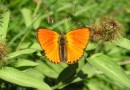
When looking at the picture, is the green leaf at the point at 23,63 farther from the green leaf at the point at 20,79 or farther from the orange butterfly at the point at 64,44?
the orange butterfly at the point at 64,44

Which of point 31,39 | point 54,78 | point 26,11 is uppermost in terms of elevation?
point 26,11

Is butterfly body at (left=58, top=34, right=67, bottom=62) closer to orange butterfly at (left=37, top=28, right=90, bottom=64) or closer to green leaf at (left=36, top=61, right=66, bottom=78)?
orange butterfly at (left=37, top=28, right=90, bottom=64)

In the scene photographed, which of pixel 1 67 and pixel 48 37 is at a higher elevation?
pixel 48 37

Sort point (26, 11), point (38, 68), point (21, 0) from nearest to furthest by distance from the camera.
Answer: point (38, 68), point (26, 11), point (21, 0)

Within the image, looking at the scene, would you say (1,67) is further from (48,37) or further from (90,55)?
(90,55)

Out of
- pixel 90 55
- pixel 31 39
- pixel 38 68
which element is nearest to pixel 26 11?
Answer: pixel 31 39

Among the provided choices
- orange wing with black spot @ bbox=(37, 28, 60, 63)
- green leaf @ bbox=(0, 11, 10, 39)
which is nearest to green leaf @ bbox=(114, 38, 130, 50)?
orange wing with black spot @ bbox=(37, 28, 60, 63)
